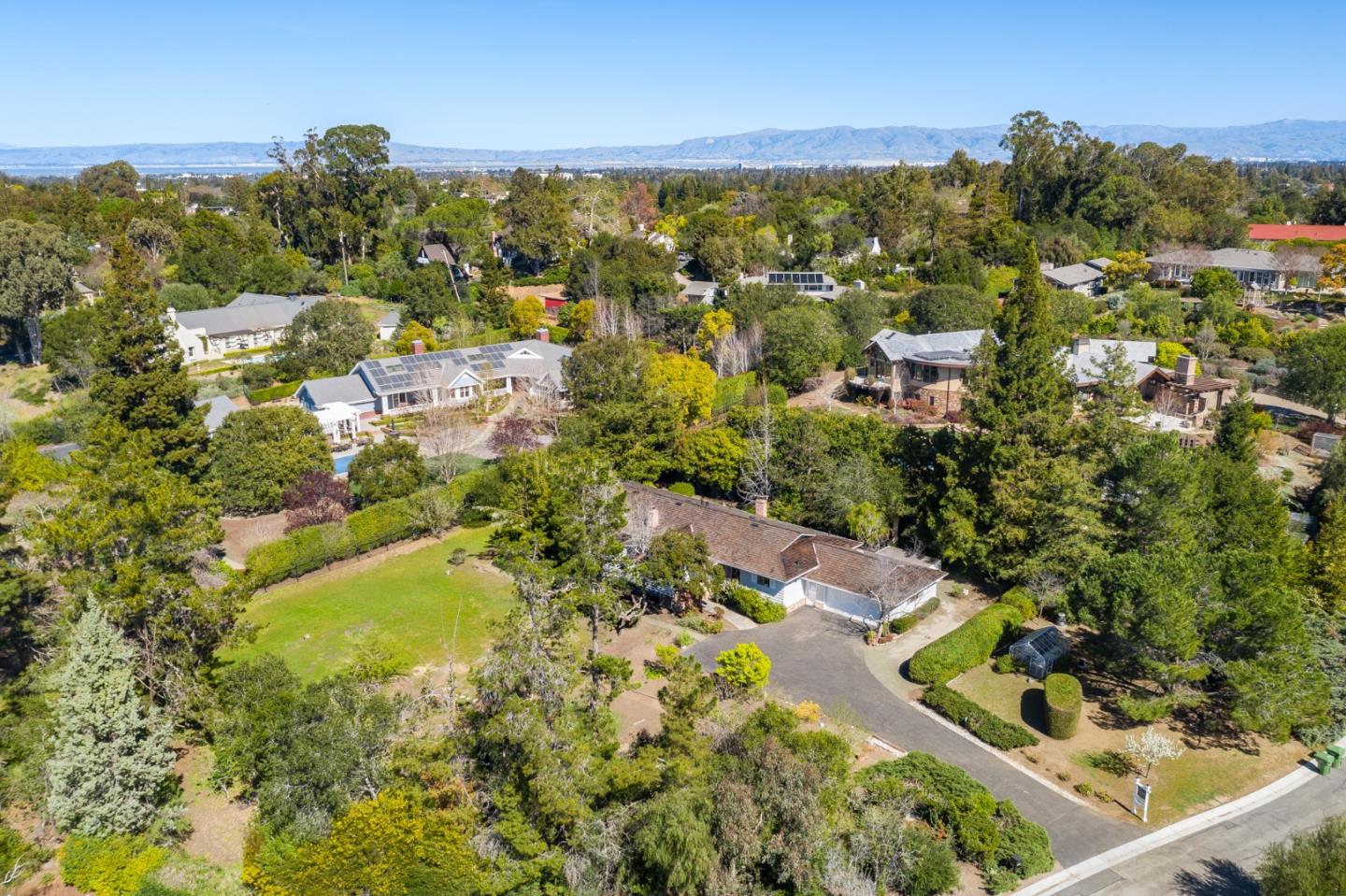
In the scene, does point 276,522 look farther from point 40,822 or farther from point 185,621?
point 40,822

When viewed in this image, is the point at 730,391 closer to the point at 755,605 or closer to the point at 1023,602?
the point at 755,605

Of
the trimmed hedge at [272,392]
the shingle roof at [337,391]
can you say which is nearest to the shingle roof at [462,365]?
the shingle roof at [337,391]

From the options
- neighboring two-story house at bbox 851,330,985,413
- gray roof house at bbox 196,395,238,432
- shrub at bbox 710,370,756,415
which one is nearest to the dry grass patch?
shrub at bbox 710,370,756,415

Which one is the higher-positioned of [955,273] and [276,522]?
[955,273]

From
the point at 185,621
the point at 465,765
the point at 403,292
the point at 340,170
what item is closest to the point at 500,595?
the point at 185,621

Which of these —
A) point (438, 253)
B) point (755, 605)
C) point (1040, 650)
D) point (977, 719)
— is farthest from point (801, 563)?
point (438, 253)

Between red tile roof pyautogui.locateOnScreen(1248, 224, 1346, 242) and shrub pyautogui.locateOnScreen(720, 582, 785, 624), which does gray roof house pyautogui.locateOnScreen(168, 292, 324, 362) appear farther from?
red tile roof pyautogui.locateOnScreen(1248, 224, 1346, 242)
